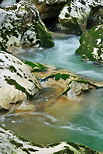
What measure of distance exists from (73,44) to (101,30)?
9.12 feet

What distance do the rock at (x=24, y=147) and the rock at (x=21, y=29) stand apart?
29.2 ft

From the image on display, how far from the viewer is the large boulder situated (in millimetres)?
16188

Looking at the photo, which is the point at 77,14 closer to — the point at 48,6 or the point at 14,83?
the point at 48,6

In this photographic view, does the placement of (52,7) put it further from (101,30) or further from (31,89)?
(31,89)

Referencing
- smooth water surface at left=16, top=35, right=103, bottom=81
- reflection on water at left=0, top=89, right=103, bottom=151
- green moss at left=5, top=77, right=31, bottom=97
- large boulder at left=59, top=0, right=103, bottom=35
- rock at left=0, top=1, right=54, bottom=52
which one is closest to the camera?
reflection on water at left=0, top=89, right=103, bottom=151

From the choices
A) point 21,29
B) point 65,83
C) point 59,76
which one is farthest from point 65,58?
point 65,83

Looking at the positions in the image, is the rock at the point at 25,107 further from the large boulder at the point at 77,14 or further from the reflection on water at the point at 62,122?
the large boulder at the point at 77,14

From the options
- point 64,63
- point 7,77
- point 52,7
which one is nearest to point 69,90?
point 7,77

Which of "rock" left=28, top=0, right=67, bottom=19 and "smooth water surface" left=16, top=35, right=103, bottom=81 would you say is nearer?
"smooth water surface" left=16, top=35, right=103, bottom=81

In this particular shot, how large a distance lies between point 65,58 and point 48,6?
6822mm

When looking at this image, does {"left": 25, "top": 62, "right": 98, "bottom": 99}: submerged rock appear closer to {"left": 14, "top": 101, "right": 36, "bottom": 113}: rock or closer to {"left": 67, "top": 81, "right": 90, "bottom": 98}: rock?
{"left": 67, "top": 81, "right": 90, "bottom": 98}: rock

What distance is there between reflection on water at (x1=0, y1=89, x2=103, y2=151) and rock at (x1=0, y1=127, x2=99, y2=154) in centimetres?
152

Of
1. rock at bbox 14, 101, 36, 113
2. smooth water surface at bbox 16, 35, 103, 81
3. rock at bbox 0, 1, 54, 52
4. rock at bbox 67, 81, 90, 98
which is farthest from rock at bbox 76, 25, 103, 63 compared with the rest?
rock at bbox 14, 101, 36, 113

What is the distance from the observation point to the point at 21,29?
1325 cm
